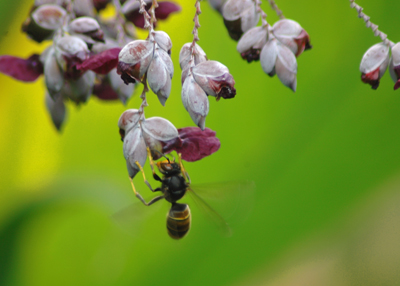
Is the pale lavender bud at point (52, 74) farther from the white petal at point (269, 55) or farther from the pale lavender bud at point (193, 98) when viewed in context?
the white petal at point (269, 55)

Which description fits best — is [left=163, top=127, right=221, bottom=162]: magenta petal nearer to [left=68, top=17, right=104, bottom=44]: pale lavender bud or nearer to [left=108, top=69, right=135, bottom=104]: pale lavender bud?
[left=108, top=69, right=135, bottom=104]: pale lavender bud

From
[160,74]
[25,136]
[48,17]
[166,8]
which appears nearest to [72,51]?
[48,17]

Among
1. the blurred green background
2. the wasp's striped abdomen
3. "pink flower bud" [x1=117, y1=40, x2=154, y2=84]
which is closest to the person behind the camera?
"pink flower bud" [x1=117, y1=40, x2=154, y2=84]

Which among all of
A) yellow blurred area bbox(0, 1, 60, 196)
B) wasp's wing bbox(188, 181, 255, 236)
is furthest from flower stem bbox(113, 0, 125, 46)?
yellow blurred area bbox(0, 1, 60, 196)

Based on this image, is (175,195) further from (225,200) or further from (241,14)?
(241,14)

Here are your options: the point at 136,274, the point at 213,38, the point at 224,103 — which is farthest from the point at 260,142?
the point at 136,274

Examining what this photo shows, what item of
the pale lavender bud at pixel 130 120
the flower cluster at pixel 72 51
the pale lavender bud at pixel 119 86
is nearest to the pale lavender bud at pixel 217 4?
the flower cluster at pixel 72 51
